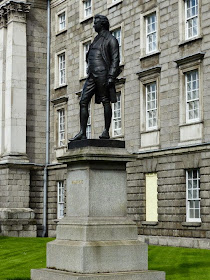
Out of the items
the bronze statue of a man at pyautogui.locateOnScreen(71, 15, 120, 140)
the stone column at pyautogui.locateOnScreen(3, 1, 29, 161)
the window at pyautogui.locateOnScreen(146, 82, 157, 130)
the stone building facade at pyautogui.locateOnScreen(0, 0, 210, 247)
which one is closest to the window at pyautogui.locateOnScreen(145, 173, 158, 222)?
the stone building facade at pyautogui.locateOnScreen(0, 0, 210, 247)

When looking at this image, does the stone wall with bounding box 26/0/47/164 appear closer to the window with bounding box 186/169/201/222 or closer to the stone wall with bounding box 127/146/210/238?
the stone wall with bounding box 127/146/210/238

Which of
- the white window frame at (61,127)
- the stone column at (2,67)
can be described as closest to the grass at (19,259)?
the white window frame at (61,127)

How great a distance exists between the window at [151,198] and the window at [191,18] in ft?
22.6

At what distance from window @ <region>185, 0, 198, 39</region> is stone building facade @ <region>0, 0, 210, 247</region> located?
0.04 metres

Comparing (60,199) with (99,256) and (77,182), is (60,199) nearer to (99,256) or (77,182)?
(77,182)

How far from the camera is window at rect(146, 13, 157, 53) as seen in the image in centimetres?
3572

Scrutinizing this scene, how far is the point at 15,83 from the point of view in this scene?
44094mm

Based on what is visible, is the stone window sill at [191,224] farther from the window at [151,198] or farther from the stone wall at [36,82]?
the stone wall at [36,82]

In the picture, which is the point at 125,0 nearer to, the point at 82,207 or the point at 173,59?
the point at 173,59

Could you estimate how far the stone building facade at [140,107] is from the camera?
106 ft

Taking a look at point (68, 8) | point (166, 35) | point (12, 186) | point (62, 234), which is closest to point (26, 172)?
point (12, 186)

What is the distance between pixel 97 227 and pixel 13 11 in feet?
97.9

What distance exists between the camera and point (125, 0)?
3812 centimetres

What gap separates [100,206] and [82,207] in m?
0.42
